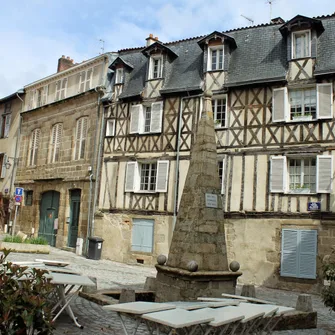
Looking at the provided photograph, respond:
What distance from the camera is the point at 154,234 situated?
14.0 meters

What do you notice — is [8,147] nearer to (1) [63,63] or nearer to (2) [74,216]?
(1) [63,63]

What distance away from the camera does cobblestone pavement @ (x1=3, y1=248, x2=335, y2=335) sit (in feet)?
17.6

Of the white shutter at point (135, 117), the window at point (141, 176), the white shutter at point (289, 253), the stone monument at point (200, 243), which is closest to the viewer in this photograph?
the stone monument at point (200, 243)

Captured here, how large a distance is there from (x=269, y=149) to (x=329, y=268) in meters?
6.30

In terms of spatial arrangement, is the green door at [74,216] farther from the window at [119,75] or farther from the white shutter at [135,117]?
the window at [119,75]

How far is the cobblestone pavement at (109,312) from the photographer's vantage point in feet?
17.6

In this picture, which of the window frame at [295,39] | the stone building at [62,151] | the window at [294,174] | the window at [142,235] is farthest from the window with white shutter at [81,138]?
the window frame at [295,39]

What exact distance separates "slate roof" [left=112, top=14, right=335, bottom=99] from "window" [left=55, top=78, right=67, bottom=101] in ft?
12.8

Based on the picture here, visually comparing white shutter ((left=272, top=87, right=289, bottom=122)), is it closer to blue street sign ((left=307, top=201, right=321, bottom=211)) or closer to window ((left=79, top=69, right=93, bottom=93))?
blue street sign ((left=307, top=201, right=321, bottom=211))

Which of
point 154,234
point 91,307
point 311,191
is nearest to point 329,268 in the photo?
point 91,307

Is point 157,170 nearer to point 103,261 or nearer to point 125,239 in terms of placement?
point 125,239

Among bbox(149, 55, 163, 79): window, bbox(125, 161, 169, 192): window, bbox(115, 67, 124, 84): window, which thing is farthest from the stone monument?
bbox(115, 67, 124, 84): window

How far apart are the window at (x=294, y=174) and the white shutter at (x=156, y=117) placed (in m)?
4.23

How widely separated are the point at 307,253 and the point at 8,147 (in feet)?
51.8
